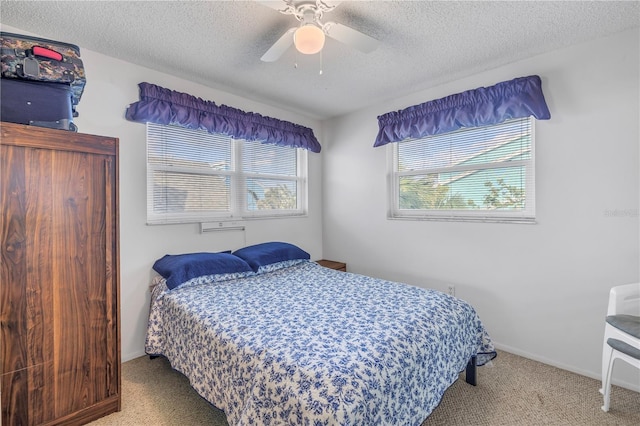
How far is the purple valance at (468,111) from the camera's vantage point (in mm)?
2270

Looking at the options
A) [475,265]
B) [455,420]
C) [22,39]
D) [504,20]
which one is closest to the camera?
[22,39]

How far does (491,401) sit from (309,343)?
1368 millimetres

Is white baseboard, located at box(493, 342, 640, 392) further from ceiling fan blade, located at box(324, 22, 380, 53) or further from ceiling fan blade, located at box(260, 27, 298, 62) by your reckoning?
ceiling fan blade, located at box(260, 27, 298, 62)

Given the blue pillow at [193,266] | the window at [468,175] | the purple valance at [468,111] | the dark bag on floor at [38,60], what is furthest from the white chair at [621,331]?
the dark bag on floor at [38,60]

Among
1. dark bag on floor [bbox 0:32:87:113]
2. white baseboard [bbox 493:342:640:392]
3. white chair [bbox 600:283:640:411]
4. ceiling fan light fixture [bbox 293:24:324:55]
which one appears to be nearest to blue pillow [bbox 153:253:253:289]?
dark bag on floor [bbox 0:32:87:113]

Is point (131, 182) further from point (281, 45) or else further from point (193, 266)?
point (281, 45)

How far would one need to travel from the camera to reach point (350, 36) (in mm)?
1701

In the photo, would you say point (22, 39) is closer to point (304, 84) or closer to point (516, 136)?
point (304, 84)

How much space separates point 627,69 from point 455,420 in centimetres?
257

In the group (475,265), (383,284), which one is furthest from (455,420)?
(475,265)

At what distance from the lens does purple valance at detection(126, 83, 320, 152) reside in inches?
95.2

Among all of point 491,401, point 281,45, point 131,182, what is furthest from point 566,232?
point 131,182

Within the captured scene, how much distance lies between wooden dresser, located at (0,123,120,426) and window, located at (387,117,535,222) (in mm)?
2658

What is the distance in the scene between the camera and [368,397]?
1.14m
